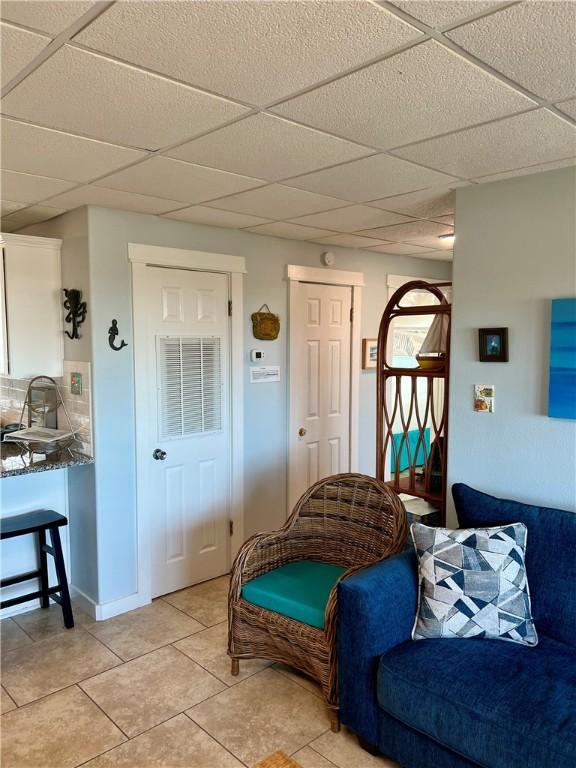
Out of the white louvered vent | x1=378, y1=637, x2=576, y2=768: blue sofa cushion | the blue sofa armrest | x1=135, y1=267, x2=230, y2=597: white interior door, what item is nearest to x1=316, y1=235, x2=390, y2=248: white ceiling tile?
x1=135, y1=267, x2=230, y2=597: white interior door

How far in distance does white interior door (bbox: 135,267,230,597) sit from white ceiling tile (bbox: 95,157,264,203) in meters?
0.72

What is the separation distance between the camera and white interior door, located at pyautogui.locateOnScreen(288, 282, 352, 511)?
4250mm

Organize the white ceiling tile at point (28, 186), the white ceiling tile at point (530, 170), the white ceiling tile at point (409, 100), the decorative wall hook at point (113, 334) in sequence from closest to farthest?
the white ceiling tile at point (409, 100), the white ceiling tile at point (530, 170), the white ceiling tile at point (28, 186), the decorative wall hook at point (113, 334)

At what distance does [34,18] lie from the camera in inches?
51.1

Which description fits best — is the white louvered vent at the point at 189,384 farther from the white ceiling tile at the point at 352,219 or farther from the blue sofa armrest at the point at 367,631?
the blue sofa armrest at the point at 367,631

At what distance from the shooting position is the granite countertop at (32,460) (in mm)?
3016

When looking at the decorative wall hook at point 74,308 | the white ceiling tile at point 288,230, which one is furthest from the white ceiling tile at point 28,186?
the white ceiling tile at point 288,230

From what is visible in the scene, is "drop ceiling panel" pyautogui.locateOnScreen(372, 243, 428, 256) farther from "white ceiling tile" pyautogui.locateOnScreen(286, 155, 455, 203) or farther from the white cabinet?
the white cabinet

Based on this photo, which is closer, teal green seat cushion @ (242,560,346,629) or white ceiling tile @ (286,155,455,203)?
white ceiling tile @ (286,155,455,203)

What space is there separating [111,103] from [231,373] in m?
2.25

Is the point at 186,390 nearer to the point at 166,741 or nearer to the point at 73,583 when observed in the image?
the point at 73,583

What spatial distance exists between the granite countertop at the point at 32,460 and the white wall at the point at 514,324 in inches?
81.5

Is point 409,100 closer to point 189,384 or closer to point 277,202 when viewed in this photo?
point 277,202

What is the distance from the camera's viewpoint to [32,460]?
3201 mm
